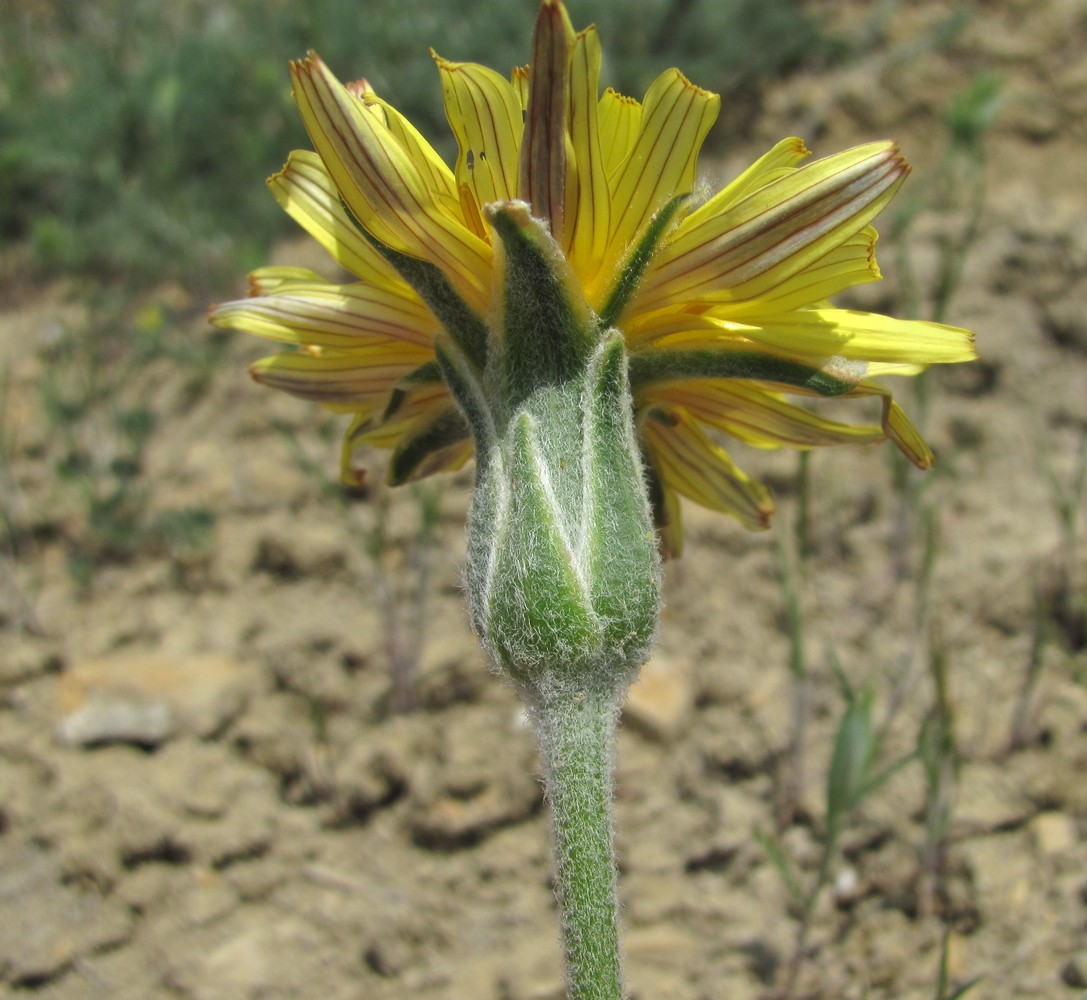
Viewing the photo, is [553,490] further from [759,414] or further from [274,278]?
[274,278]

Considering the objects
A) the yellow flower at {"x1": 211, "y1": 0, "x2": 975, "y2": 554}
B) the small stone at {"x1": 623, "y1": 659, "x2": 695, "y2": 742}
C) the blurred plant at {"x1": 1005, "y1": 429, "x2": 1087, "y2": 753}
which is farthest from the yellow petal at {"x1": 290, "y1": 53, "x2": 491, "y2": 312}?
the blurred plant at {"x1": 1005, "y1": 429, "x2": 1087, "y2": 753}

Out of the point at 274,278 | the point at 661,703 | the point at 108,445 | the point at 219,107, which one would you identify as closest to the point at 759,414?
the point at 274,278

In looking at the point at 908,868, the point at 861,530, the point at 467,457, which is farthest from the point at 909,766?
the point at 467,457

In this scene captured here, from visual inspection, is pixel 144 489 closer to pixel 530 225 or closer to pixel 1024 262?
pixel 530 225

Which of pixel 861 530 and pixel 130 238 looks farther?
pixel 130 238

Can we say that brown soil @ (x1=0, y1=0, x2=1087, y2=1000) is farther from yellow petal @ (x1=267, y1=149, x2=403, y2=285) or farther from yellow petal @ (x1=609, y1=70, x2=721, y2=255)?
yellow petal @ (x1=609, y1=70, x2=721, y2=255)
